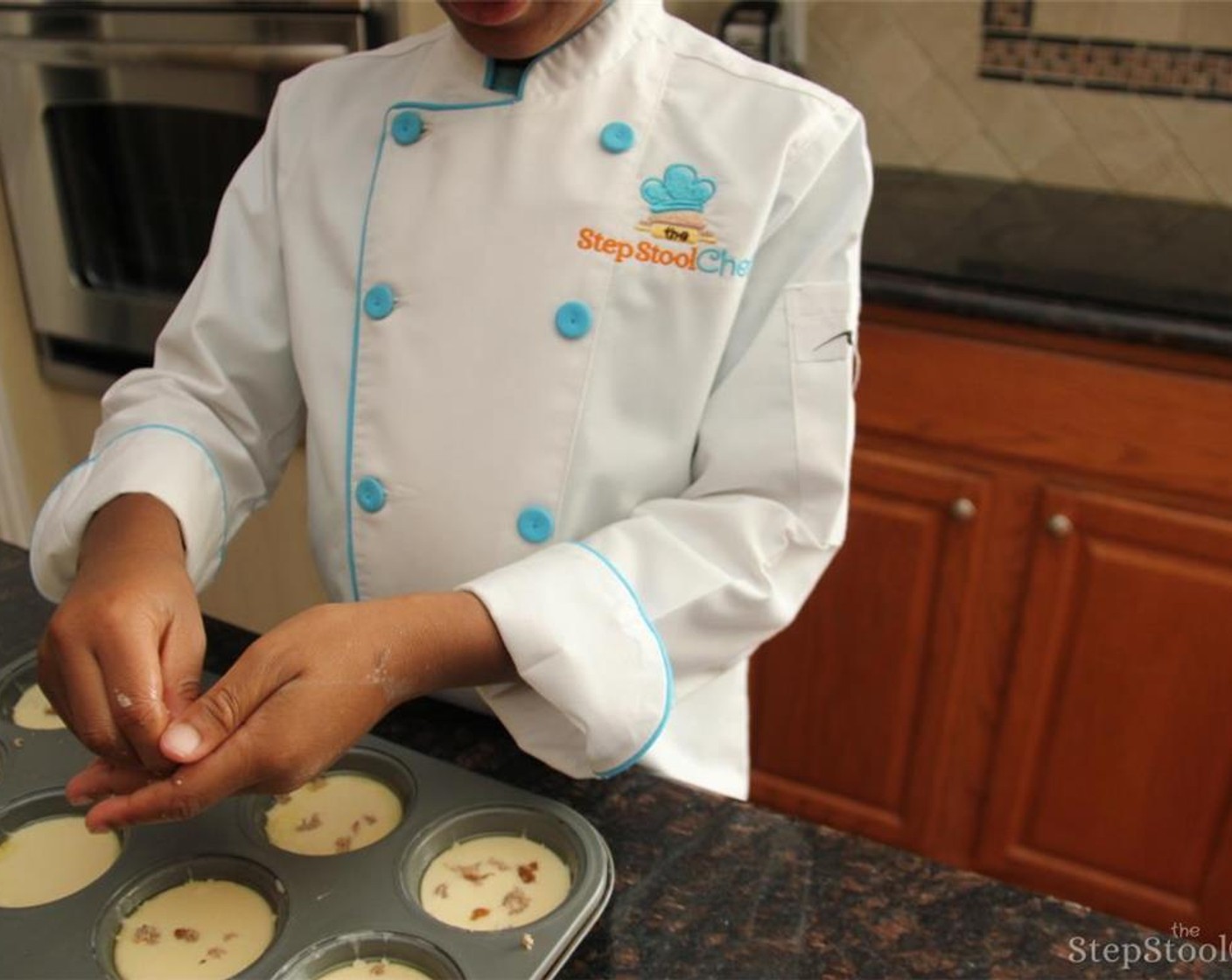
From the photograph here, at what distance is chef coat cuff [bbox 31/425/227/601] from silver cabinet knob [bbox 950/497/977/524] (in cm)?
86

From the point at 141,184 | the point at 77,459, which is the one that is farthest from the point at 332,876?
the point at 77,459

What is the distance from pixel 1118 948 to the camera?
544 mm

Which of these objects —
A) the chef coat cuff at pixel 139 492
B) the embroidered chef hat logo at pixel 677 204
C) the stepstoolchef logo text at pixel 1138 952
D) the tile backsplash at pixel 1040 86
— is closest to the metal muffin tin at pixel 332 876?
the chef coat cuff at pixel 139 492

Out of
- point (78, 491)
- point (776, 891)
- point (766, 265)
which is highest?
point (766, 265)

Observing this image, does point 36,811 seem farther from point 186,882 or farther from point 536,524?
point 536,524

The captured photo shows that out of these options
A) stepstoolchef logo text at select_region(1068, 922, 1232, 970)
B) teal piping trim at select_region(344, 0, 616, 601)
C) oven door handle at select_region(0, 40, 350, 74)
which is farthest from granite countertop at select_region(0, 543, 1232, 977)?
oven door handle at select_region(0, 40, 350, 74)

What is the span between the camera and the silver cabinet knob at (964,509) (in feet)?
4.38

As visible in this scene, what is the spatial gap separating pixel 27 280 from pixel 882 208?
120 cm

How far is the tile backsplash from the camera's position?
5.10ft

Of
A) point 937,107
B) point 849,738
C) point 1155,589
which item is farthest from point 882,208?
point 849,738

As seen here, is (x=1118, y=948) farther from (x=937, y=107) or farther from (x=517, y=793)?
(x=937, y=107)

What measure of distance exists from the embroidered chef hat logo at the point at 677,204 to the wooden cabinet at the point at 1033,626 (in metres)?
0.63

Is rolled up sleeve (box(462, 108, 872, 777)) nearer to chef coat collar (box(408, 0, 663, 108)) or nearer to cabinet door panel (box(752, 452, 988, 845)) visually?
chef coat collar (box(408, 0, 663, 108))

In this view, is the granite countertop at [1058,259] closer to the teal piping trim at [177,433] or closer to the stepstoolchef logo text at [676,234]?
the stepstoolchef logo text at [676,234]
